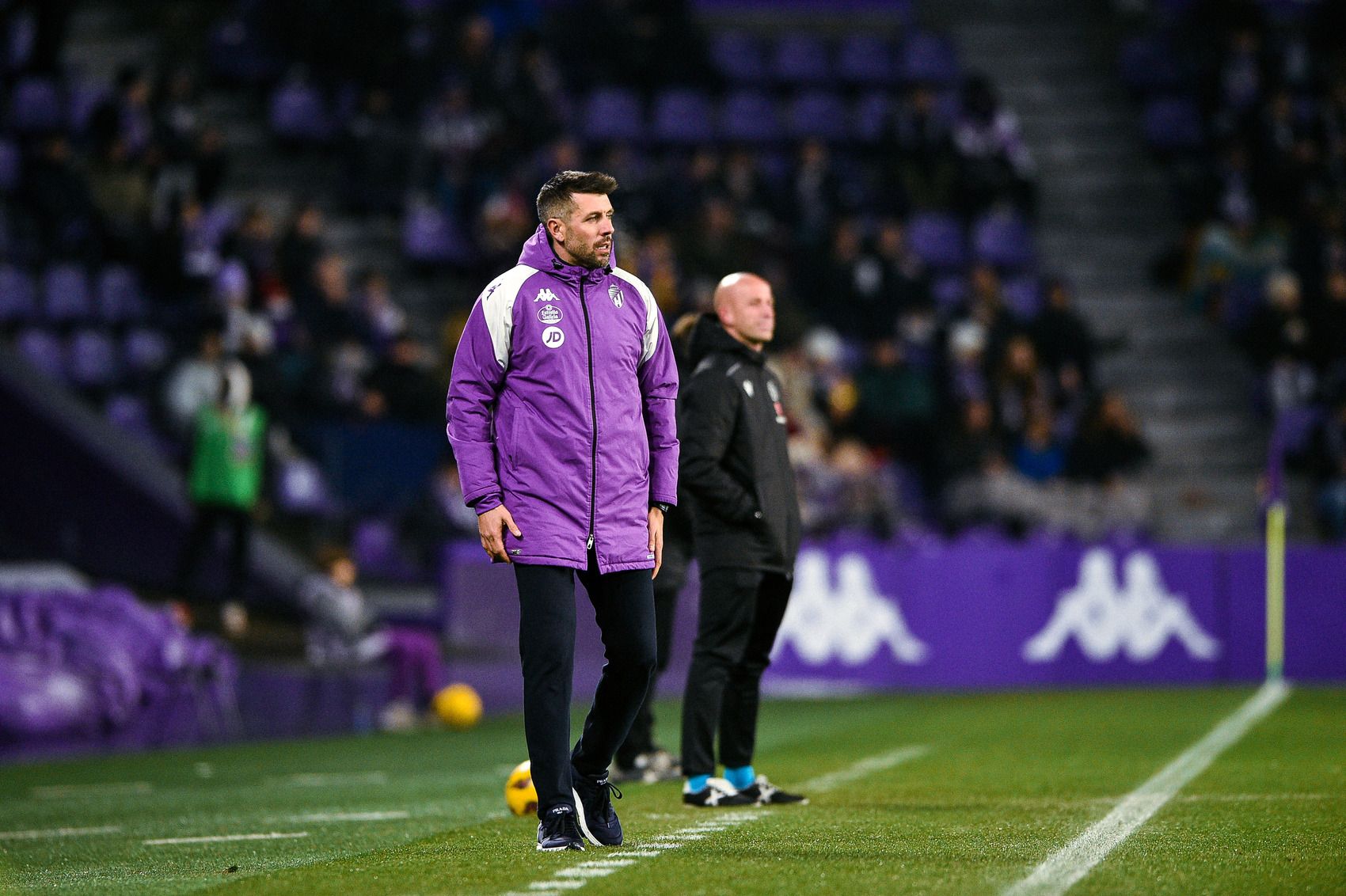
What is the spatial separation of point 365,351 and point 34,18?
18.1ft

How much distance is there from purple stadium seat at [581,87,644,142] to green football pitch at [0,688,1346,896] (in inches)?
417

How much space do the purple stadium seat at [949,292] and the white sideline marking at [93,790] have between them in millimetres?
12434

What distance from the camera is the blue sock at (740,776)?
26.6 ft

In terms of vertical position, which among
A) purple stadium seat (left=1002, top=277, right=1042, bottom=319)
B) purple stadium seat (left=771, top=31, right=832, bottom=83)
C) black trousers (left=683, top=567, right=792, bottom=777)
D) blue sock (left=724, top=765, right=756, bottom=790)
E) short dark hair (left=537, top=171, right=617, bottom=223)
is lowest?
blue sock (left=724, top=765, right=756, bottom=790)

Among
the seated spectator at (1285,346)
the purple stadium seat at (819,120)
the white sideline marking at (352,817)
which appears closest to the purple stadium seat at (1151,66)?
the purple stadium seat at (819,120)

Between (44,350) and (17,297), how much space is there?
32.3 inches

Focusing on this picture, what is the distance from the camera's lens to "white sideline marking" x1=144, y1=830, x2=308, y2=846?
7559 mm

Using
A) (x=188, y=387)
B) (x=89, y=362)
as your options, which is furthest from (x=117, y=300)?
(x=188, y=387)

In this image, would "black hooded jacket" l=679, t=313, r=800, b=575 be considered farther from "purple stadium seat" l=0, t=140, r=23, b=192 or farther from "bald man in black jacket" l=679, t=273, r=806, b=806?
"purple stadium seat" l=0, t=140, r=23, b=192

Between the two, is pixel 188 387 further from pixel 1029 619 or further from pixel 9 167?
pixel 1029 619

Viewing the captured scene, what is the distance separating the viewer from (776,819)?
745cm

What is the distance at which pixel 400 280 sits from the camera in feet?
68.8

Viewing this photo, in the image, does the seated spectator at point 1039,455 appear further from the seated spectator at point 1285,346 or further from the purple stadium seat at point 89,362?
the purple stadium seat at point 89,362

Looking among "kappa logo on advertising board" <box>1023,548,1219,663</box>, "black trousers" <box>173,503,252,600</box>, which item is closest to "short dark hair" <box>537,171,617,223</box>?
"black trousers" <box>173,503,252,600</box>
